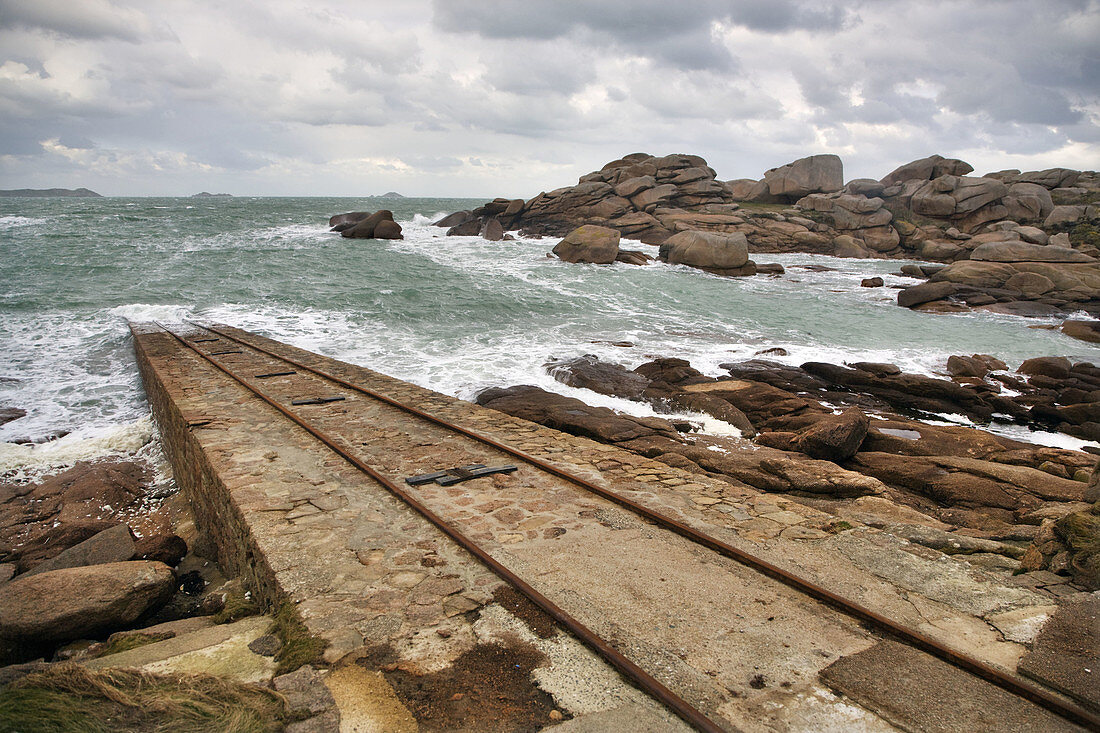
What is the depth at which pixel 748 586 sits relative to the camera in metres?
4.23

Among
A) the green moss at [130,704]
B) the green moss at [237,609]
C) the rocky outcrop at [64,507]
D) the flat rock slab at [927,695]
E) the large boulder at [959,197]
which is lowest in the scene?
the rocky outcrop at [64,507]

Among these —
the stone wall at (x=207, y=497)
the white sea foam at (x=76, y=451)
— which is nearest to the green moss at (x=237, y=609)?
the stone wall at (x=207, y=497)

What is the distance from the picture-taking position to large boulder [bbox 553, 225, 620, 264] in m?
34.0

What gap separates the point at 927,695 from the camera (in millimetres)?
3166

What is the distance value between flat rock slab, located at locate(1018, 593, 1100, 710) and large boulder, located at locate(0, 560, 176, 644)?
235 inches

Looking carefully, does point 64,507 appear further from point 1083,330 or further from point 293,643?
point 1083,330

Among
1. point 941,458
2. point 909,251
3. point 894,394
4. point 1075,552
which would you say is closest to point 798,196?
point 909,251

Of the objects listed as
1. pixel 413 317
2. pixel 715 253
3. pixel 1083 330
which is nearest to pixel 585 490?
pixel 413 317

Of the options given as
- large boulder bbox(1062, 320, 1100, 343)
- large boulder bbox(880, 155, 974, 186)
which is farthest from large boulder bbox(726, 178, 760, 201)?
large boulder bbox(1062, 320, 1100, 343)

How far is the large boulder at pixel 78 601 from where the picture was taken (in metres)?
4.40

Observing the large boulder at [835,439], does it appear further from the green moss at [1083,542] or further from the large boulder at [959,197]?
the large boulder at [959,197]

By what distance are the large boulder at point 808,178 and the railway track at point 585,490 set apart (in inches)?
1841

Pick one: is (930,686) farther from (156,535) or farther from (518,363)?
(518,363)

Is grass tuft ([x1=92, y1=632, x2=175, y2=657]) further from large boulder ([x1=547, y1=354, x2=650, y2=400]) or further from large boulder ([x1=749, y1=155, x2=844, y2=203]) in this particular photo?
large boulder ([x1=749, y1=155, x2=844, y2=203])
